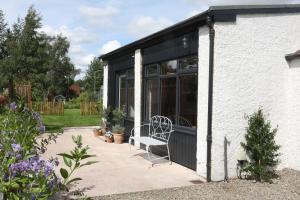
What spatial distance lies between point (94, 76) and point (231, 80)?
44085 mm

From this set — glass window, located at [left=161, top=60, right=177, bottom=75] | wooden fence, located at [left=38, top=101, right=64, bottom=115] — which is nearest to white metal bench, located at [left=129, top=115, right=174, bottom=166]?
glass window, located at [left=161, top=60, right=177, bottom=75]

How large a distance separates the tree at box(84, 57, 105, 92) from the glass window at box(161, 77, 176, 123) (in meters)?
41.1

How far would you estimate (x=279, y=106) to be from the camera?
741 cm

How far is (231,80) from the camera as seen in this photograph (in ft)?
22.7

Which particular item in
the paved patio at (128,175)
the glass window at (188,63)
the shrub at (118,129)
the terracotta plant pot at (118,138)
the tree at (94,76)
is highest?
the tree at (94,76)

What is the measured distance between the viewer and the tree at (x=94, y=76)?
51.3m

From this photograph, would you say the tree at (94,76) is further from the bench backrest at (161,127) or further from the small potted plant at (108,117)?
the bench backrest at (161,127)

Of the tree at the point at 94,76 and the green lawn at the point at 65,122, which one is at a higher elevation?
the tree at the point at 94,76

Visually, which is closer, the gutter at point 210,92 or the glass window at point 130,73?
the gutter at point 210,92

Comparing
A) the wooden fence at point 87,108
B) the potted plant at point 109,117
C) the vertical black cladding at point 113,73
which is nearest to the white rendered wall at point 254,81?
the vertical black cladding at point 113,73

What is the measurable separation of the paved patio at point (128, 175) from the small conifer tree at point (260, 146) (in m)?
1.09

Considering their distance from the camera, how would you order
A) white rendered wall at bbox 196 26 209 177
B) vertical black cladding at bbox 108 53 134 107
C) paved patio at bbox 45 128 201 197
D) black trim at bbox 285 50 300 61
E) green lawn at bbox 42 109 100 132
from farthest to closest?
green lawn at bbox 42 109 100 132
vertical black cladding at bbox 108 53 134 107
black trim at bbox 285 50 300 61
white rendered wall at bbox 196 26 209 177
paved patio at bbox 45 128 201 197

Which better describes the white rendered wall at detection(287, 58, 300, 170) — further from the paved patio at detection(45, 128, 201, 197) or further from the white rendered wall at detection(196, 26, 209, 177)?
the paved patio at detection(45, 128, 201, 197)

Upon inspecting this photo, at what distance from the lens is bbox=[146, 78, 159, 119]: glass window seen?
32.6ft
